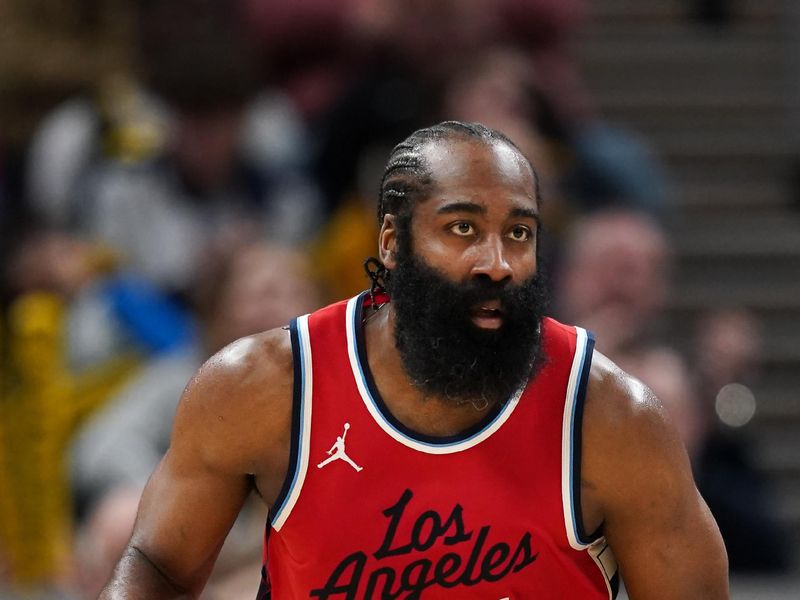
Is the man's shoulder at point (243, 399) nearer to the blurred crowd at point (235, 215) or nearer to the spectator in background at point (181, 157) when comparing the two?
the blurred crowd at point (235, 215)

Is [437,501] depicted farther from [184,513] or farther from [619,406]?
[184,513]

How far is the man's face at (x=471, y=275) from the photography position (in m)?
3.15

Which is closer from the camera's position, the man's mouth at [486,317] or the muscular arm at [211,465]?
the man's mouth at [486,317]

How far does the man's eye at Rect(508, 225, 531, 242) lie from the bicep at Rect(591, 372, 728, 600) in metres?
0.40

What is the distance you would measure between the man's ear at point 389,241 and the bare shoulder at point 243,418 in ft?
0.96

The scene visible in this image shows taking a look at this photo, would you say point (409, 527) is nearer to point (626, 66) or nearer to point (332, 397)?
point (332, 397)

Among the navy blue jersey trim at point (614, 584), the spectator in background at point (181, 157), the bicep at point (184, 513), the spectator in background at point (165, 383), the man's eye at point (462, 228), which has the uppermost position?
the spectator in background at point (181, 157)

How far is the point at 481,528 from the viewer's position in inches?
130

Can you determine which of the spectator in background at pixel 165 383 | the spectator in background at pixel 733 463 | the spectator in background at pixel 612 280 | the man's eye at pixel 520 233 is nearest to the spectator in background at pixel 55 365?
the spectator in background at pixel 165 383

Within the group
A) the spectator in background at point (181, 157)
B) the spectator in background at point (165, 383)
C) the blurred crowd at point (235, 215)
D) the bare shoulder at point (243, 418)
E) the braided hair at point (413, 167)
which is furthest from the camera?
the spectator in background at point (181, 157)

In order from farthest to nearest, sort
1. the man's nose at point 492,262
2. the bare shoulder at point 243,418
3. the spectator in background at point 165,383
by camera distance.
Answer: the spectator in background at point 165,383, the bare shoulder at point 243,418, the man's nose at point 492,262

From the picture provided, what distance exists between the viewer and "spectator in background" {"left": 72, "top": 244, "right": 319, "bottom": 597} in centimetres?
591

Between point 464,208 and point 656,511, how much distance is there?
28.4 inches

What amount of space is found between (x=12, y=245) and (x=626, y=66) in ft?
12.3
